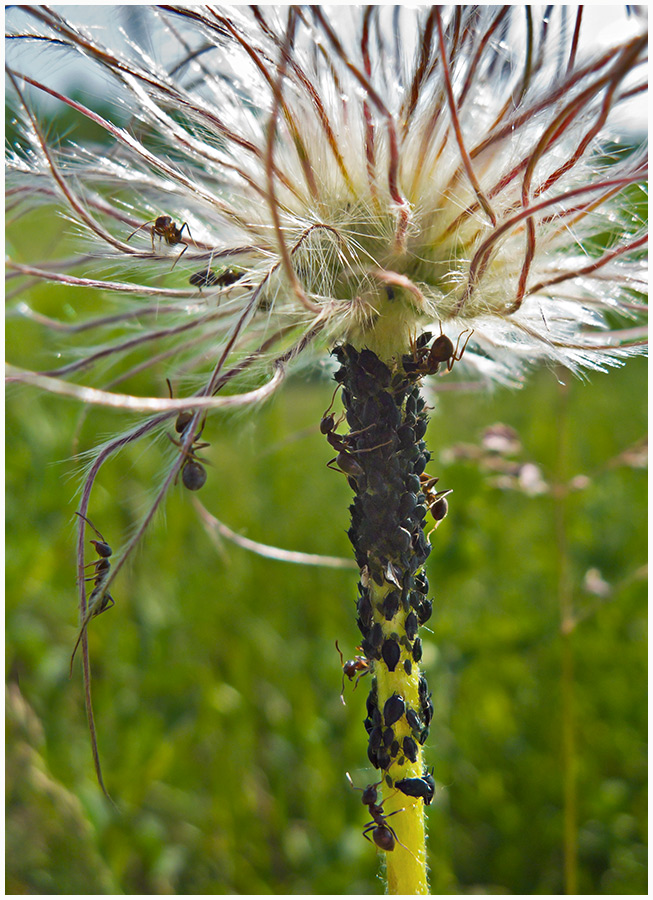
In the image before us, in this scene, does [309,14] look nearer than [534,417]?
Yes

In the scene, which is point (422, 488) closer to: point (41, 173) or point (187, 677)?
point (41, 173)

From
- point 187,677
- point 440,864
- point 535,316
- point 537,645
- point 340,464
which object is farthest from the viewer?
point 537,645

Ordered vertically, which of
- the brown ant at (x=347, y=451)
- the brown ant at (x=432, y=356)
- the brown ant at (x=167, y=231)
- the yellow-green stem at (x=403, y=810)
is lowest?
the yellow-green stem at (x=403, y=810)

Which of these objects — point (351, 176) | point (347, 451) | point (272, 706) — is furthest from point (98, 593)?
point (272, 706)

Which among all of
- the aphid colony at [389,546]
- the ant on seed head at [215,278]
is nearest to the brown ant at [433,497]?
the aphid colony at [389,546]

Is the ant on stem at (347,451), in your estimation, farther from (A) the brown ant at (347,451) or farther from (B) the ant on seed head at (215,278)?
(B) the ant on seed head at (215,278)

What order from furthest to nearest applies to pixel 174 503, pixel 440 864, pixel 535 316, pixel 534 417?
1. pixel 534 417
2. pixel 174 503
3. pixel 440 864
4. pixel 535 316

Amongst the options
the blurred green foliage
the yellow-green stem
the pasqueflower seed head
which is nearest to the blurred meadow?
the blurred green foliage

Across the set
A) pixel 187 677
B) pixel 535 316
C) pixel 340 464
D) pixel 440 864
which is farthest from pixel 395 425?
pixel 187 677
